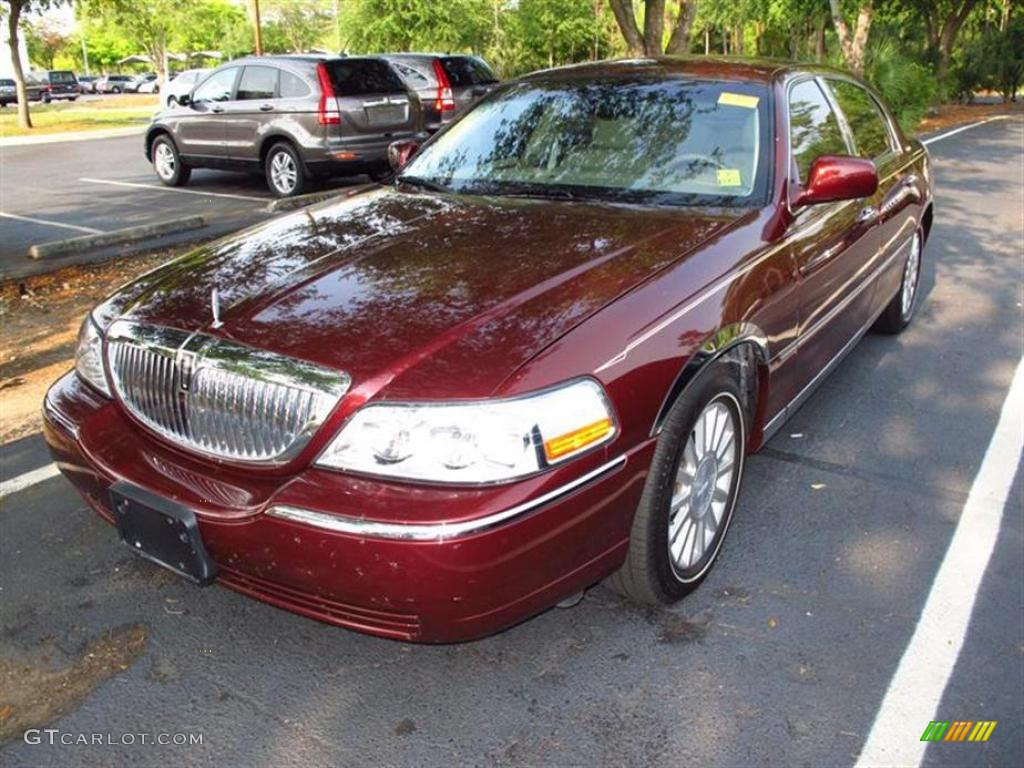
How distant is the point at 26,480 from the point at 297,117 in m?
8.19

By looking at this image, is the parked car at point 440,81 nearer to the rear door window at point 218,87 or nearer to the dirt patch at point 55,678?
the rear door window at point 218,87

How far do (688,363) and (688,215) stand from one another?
814mm

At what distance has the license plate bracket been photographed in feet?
7.95

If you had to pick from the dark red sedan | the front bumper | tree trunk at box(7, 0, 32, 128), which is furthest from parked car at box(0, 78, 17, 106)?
the front bumper

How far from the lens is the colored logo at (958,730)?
2.45 m

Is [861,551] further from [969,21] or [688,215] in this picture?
[969,21]

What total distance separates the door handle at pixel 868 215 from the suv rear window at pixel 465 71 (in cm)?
1084

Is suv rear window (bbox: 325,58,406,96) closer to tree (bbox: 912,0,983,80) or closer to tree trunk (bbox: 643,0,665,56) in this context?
tree trunk (bbox: 643,0,665,56)

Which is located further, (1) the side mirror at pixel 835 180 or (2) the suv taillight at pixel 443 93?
(2) the suv taillight at pixel 443 93

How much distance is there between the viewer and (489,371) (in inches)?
90.2

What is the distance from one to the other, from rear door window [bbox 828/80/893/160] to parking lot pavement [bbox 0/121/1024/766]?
1.83 meters

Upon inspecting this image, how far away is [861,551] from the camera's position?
11.0 ft

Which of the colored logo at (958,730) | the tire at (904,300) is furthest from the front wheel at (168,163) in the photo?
the colored logo at (958,730)

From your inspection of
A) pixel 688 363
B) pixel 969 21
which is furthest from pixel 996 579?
pixel 969 21
